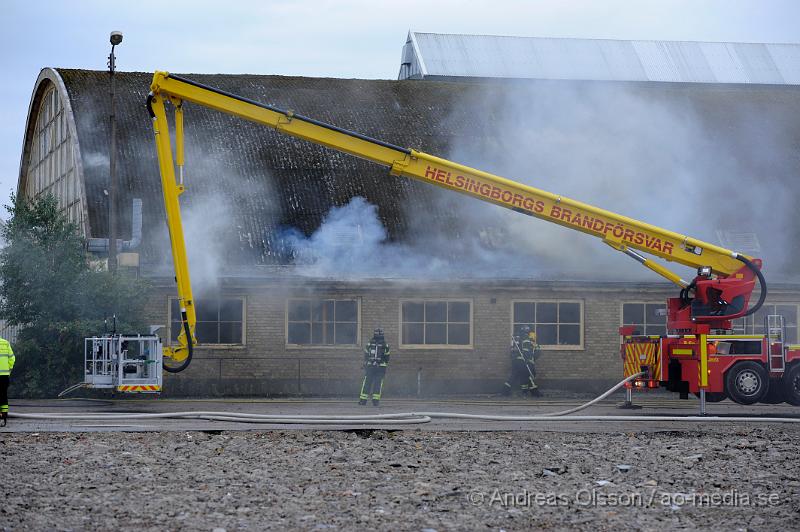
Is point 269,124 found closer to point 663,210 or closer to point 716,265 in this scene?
point 716,265

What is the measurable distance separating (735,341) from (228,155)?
15242mm

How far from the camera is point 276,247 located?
89.7 feet

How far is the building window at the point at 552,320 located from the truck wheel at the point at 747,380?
850 centimetres

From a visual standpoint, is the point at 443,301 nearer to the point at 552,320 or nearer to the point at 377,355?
the point at 552,320

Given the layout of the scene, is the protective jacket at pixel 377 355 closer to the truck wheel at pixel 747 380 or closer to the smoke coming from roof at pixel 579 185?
the truck wheel at pixel 747 380

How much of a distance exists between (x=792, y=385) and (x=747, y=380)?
86 cm

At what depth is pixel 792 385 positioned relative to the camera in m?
19.7

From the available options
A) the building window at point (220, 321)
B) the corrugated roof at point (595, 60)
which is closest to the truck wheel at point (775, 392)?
the building window at point (220, 321)

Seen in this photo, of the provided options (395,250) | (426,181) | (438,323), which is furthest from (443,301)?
(426,181)

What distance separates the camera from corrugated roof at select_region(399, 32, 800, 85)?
1565 inches

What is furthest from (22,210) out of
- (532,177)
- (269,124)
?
(532,177)

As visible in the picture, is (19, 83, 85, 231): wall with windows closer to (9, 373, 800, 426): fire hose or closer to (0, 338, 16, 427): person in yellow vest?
(9, 373, 800, 426): fire hose

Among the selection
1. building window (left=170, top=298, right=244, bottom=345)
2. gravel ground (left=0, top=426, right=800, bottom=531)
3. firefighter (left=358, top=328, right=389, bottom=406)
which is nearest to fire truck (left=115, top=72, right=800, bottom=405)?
firefighter (left=358, top=328, right=389, bottom=406)

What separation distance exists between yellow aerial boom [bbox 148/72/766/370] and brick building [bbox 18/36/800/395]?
25.9ft
